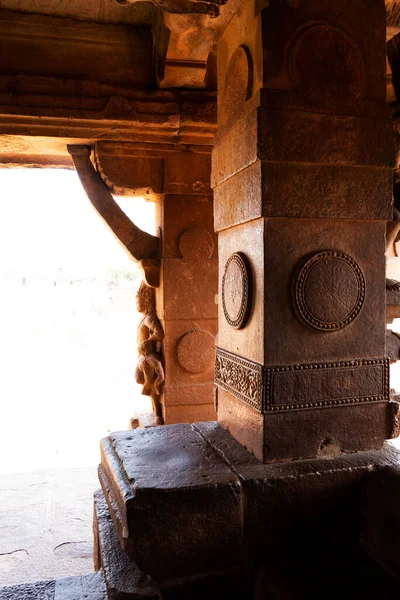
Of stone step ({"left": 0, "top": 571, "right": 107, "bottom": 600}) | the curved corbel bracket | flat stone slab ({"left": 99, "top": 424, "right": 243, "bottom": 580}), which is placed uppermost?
the curved corbel bracket

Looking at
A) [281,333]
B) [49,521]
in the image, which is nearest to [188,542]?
[281,333]

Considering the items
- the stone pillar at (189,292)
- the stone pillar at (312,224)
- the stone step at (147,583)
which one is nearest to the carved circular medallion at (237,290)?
the stone pillar at (312,224)

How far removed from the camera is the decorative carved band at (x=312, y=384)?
6.54 ft

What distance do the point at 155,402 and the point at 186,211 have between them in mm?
1737

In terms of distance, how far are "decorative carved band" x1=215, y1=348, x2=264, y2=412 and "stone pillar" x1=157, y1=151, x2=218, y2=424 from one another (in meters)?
1.91

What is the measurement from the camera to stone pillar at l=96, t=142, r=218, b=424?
4.30 m

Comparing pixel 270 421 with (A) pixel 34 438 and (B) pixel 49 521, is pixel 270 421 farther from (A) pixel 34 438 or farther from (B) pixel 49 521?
(A) pixel 34 438

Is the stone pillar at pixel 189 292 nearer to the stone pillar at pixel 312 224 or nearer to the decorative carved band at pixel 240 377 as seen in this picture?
the decorative carved band at pixel 240 377

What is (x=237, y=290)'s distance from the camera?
2219 millimetres

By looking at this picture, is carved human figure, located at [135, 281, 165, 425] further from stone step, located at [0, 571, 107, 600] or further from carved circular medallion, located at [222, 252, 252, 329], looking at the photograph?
stone step, located at [0, 571, 107, 600]

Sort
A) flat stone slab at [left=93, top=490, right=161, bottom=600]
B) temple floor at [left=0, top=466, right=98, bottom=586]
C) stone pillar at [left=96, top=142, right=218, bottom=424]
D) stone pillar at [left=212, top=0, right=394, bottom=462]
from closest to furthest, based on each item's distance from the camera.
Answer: flat stone slab at [left=93, top=490, right=161, bottom=600] → stone pillar at [left=212, top=0, right=394, bottom=462] → temple floor at [left=0, top=466, right=98, bottom=586] → stone pillar at [left=96, top=142, right=218, bottom=424]

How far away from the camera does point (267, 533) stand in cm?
194

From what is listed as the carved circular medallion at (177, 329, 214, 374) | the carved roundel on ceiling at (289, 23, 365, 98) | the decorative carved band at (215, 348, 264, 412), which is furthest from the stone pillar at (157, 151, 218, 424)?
the carved roundel on ceiling at (289, 23, 365, 98)

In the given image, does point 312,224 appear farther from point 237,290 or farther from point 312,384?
point 312,384
